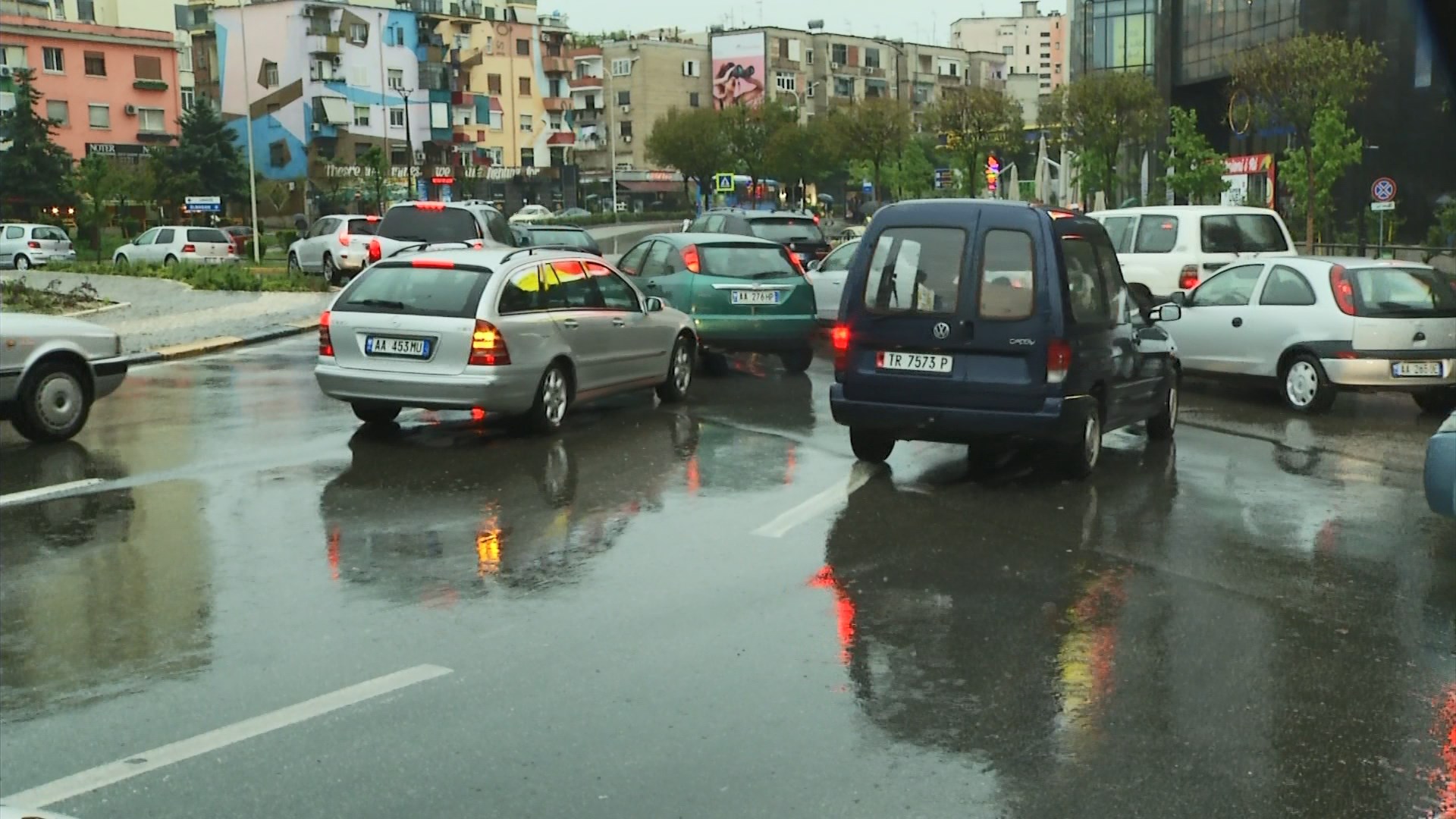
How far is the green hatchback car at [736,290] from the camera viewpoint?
1781cm

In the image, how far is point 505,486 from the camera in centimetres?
1088

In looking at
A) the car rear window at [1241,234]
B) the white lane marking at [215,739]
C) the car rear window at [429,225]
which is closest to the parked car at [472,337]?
the white lane marking at [215,739]

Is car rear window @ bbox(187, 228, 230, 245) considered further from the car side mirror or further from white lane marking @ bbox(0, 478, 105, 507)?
the car side mirror

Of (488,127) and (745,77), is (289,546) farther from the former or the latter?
(745,77)

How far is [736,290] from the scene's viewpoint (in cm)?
Result: 1783

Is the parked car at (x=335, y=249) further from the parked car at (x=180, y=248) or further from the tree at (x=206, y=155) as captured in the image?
the tree at (x=206, y=155)

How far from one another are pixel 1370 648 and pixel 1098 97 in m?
49.1

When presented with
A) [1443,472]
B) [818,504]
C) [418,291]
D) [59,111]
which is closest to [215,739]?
[818,504]

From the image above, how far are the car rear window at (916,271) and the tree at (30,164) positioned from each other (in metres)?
68.2

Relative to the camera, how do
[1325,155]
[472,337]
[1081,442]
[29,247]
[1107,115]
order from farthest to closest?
[1107,115]
[29,247]
[1325,155]
[472,337]
[1081,442]

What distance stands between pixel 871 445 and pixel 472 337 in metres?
3.17

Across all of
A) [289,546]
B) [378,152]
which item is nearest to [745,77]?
[378,152]

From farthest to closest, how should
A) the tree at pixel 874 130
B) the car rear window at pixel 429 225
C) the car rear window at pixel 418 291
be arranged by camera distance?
the tree at pixel 874 130
the car rear window at pixel 429 225
the car rear window at pixel 418 291

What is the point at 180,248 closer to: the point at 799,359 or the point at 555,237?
the point at 555,237
